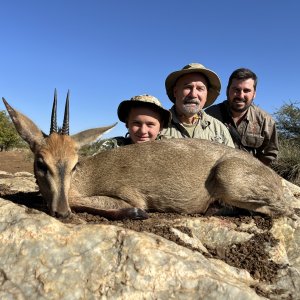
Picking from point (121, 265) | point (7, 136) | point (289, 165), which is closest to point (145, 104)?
point (121, 265)

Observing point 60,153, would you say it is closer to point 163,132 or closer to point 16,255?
point 16,255

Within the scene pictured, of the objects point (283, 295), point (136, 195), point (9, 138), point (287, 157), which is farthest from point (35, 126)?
point (9, 138)

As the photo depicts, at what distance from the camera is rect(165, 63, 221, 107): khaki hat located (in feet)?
30.1

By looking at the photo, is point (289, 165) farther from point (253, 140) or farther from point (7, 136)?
point (7, 136)

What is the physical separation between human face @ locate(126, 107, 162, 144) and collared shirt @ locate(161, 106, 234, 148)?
0.82 m

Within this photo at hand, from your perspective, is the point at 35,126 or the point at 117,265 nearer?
the point at 117,265

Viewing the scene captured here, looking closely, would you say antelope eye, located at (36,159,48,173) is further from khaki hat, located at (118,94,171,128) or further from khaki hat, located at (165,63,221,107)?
khaki hat, located at (165,63,221,107)

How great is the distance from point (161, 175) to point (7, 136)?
41187 mm

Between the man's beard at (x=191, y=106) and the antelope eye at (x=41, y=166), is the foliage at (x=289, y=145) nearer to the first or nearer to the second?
the man's beard at (x=191, y=106)

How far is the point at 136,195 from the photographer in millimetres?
6625

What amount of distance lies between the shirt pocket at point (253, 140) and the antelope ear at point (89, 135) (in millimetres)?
5375

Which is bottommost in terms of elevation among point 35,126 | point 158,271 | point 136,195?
point 158,271

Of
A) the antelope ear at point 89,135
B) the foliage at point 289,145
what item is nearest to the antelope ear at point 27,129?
the antelope ear at point 89,135

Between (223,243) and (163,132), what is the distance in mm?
4323
